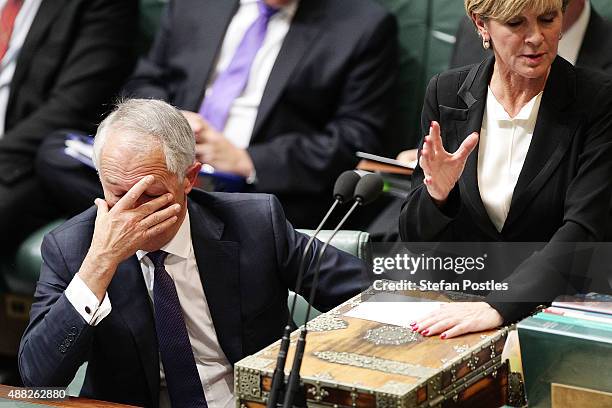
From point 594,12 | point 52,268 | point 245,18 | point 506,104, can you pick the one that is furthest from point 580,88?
point 245,18

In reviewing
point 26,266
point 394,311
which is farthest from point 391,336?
point 26,266

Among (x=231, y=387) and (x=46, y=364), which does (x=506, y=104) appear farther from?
(x=46, y=364)

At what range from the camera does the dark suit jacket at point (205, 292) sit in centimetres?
237

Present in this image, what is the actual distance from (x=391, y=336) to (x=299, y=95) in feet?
6.14

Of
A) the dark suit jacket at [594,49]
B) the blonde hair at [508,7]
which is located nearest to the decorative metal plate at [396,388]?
the blonde hair at [508,7]

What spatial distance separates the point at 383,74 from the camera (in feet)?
13.0

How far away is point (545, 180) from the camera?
2.50 metres

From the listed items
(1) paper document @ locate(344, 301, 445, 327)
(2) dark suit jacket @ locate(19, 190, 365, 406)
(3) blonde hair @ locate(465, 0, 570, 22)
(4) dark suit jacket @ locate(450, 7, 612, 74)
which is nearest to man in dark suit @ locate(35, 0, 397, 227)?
(4) dark suit jacket @ locate(450, 7, 612, 74)

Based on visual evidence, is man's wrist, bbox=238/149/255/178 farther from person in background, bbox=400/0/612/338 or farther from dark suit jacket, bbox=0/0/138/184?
person in background, bbox=400/0/612/338

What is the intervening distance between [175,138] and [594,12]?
1.42 metres

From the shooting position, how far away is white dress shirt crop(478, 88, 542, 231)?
2529 millimetres

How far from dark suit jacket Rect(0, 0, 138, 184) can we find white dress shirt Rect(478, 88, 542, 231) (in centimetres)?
217

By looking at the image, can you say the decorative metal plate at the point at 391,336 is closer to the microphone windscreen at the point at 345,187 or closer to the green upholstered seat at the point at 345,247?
the microphone windscreen at the point at 345,187

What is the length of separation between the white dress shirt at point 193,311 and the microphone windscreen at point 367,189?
1.64ft
